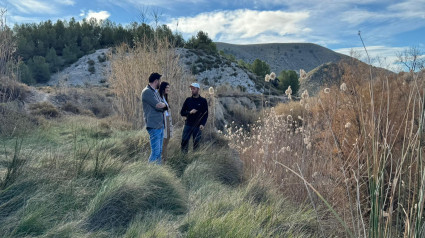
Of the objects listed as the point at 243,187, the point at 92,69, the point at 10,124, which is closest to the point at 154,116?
the point at 243,187

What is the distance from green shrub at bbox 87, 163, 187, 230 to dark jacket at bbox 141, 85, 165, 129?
3.60 feet

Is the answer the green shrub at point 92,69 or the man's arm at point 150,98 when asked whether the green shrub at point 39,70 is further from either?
the man's arm at point 150,98

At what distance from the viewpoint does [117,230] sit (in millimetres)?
3234

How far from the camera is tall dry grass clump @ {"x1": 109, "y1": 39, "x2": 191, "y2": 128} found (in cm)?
931

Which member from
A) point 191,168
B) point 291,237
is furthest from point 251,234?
point 191,168

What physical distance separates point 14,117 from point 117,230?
282 inches

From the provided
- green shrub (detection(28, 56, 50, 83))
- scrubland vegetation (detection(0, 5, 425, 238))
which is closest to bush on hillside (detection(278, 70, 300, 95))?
green shrub (detection(28, 56, 50, 83))

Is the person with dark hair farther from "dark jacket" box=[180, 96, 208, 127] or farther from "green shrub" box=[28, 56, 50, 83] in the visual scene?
"green shrub" box=[28, 56, 50, 83]

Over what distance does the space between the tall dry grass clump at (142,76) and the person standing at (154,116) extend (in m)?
3.41

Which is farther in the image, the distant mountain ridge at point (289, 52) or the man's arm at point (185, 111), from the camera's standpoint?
the distant mountain ridge at point (289, 52)

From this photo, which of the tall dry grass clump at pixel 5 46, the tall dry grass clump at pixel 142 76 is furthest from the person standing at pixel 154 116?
the tall dry grass clump at pixel 5 46

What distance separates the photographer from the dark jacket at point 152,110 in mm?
5523

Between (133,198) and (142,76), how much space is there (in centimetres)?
610

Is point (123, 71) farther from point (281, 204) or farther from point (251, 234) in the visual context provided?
point (251, 234)
